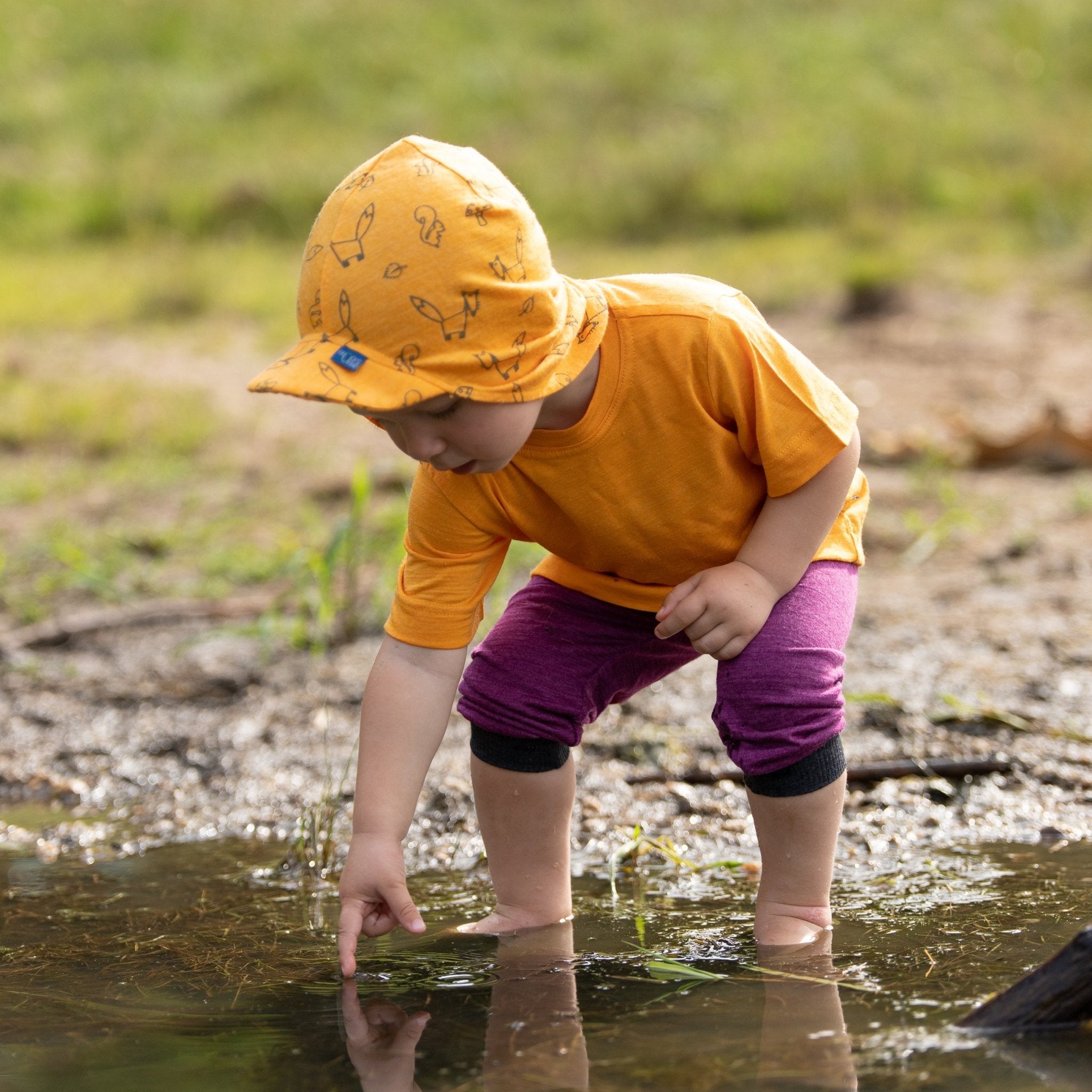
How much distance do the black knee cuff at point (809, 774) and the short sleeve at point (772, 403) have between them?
1.00ft

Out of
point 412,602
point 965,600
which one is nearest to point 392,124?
point 965,600

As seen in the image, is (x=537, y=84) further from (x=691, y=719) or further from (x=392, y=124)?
(x=691, y=719)

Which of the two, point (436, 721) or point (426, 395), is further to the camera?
point (436, 721)

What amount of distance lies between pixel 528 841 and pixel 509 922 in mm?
102

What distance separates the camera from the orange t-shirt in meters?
1.64

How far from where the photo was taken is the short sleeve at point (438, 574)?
5.73 ft

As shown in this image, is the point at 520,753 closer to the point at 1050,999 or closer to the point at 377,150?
the point at 1050,999

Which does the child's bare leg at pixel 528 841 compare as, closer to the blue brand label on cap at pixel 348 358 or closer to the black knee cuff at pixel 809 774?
the black knee cuff at pixel 809 774

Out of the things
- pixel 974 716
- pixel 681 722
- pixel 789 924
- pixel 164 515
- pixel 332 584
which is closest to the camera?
pixel 789 924

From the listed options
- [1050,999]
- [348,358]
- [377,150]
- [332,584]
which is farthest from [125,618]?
[377,150]

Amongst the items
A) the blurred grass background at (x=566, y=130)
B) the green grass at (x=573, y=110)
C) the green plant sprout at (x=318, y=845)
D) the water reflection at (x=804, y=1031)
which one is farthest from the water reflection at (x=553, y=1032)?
the green grass at (x=573, y=110)

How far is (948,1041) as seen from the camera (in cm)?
125

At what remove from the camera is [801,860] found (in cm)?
164

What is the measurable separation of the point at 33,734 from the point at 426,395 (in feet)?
5.15
